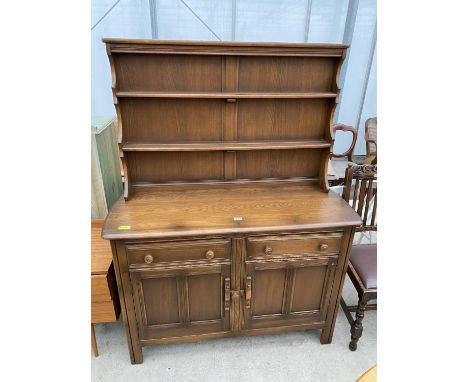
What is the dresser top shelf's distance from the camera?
1370 mm

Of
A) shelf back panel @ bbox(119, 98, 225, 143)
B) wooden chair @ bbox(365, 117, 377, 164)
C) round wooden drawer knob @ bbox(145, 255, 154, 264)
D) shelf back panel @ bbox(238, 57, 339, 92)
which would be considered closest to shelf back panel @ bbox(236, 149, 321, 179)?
shelf back panel @ bbox(119, 98, 225, 143)

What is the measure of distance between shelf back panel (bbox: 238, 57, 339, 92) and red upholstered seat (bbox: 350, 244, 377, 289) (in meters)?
0.99

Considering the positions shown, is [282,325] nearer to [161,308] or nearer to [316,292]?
[316,292]

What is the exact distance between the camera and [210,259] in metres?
1.45

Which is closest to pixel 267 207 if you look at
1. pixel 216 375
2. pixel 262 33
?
pixel 216 375

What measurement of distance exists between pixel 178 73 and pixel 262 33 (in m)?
2.33

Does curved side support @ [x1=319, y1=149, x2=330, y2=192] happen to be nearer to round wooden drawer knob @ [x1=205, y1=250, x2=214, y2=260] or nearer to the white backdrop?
round wooden drawer knob @ [x1=205, y1=250, x2=214, y2=260]

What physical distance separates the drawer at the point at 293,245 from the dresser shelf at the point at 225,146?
51cm

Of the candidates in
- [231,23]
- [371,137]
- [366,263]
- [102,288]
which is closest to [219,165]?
[102,288]

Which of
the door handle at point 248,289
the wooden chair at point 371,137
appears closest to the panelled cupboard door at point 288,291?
the door handle at point 248,289

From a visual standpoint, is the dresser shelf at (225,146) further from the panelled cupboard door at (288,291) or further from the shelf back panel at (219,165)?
the panelled cupboard door at (288,291)

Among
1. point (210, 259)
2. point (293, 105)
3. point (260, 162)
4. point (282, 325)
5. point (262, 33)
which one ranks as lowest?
point (282, 325)

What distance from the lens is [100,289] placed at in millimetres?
1540

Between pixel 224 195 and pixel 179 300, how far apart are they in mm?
614
